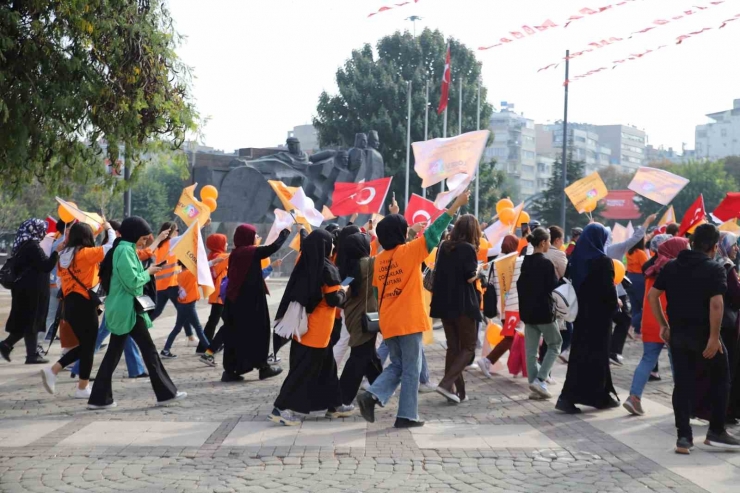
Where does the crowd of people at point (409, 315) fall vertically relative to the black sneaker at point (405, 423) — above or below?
above

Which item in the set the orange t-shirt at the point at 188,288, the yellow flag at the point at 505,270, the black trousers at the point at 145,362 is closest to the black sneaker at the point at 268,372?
the black trousers at the point at 145,362

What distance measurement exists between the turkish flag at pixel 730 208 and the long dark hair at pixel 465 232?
6.44m

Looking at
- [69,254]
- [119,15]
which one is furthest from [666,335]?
[119,15]

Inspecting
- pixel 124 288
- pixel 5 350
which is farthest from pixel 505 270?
pixel 5 350

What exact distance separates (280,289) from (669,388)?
21.5 meters

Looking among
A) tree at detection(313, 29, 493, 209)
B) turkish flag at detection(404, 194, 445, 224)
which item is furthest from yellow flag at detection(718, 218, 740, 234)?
tree at detection(313, 29, 493, 209)

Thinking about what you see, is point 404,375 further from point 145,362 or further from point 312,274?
point 145,362

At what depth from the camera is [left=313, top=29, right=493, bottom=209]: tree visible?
55.7 meters

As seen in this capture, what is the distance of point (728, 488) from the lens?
19.6ft

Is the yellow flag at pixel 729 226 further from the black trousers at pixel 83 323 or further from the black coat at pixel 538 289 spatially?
the black trousers at pixel 83 323

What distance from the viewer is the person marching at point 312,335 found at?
8.07 m

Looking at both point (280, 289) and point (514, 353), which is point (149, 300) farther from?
point (280, 289)

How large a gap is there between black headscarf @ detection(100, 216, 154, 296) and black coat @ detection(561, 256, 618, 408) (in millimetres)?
4046

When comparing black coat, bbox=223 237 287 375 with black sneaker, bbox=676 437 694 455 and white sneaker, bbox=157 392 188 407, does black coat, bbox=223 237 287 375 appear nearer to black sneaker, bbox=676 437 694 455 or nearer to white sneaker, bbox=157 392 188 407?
white sneaker, bbox=157 392 188 407
